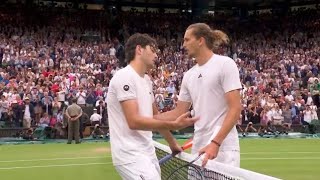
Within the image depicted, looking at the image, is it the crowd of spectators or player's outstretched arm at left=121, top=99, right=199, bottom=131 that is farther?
the crowd of spectators

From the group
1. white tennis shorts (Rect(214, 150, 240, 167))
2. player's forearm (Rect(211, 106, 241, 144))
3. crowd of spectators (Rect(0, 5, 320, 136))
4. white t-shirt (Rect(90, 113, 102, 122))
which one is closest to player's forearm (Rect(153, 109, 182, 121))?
white tennis shorts (Rect(214, 150, 240, 167))

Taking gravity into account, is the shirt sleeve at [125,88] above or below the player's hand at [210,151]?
above

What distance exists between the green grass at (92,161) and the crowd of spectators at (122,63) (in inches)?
→ 149

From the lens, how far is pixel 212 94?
18.0 ft

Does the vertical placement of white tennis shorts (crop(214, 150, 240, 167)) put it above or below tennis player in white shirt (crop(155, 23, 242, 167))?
below

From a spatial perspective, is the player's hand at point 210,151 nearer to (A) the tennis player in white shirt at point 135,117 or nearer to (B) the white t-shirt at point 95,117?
(A) the tennis player in white shirt at point 135,117

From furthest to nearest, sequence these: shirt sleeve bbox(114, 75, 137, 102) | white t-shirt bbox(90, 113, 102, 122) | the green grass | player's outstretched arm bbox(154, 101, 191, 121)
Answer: white t-shirt bbox(90, 113, 102, 122)
the green grass
player's outstretched arm bbox(154, 101, 191, 121)
shirt sleeve bbox(114, 75, 137, 102)

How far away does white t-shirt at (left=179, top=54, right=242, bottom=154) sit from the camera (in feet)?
17.4

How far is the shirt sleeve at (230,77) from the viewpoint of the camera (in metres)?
5.23

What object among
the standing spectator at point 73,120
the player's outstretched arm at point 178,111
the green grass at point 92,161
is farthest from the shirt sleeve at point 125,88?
the standing spectator at point 73,120

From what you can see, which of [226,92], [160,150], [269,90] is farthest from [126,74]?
[269,90]

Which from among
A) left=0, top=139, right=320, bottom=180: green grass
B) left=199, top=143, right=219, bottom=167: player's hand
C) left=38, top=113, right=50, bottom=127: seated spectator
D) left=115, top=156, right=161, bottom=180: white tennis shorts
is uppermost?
left=199, top=143, right=219, bottom=167: player's hand

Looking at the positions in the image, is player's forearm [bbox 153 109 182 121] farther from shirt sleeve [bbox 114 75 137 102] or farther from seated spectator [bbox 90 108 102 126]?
seated spectator [bbox 90 108 102 126]

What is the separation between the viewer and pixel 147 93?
511cm
